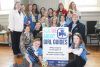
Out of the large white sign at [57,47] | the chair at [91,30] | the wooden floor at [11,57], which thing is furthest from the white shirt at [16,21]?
the chair at [91,30]

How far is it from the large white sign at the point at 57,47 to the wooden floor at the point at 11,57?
1.15 metres

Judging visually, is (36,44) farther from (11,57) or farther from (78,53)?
(11,57)

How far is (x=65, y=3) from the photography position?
855cm

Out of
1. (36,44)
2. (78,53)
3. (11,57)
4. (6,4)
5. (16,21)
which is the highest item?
(6,4)

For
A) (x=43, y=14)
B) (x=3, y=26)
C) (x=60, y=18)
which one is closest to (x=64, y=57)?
(x=60, y=18)

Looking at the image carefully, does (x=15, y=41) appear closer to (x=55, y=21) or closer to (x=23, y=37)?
(x=23, y=37)

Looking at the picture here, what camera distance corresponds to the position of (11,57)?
6.91 m

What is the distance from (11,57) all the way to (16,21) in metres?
0.96

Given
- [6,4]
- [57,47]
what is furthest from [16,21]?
[6,4]

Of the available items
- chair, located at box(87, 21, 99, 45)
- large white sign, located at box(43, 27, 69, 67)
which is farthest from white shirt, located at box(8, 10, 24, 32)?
chair, located at box(87, 21, 99, 45)

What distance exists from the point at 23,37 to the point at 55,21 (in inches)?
35.5

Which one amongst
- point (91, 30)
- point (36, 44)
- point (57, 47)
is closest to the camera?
point (36, 44)

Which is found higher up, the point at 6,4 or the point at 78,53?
the point at 6,4

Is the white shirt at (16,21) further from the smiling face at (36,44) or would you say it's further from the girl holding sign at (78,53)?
the girl holding sign at (78,53)
